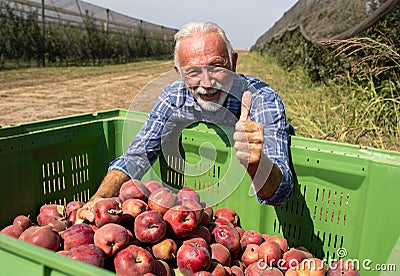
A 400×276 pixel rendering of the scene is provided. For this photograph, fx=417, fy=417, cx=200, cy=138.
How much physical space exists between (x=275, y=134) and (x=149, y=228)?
2.57ft

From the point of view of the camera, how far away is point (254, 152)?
1.69 m

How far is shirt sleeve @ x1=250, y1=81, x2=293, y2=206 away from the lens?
191 centimetres

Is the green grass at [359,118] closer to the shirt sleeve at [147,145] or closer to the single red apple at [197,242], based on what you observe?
the shirt sleeve at [147,145]

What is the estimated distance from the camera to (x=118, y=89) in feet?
44.2

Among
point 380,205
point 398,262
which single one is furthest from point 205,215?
point 398,262

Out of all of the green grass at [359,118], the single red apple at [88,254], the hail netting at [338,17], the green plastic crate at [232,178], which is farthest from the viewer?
the hail netting at [338,17]

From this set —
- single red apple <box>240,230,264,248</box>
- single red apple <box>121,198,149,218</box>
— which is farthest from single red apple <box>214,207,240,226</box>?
single red apple <box>121,198,149,218</box>

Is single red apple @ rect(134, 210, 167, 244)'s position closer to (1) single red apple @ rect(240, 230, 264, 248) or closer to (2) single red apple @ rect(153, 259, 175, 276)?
(2) single red apple @ rect(153, 259, 175, 276)

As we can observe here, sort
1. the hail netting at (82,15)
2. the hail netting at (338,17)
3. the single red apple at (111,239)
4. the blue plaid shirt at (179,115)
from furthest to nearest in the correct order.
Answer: the hail netting at (82,15) → the hail netting at (338,17) → the blue plaid shirt at (179,115) → the single red apple at (111,239)

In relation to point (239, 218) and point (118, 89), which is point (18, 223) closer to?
point (239, 218)

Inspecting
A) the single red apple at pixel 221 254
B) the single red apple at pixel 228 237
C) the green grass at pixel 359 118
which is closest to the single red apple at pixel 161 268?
the single red apple at pixel 221 254

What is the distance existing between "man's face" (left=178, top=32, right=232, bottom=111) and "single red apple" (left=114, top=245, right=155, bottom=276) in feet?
3.25

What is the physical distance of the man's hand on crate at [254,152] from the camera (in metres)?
1.68

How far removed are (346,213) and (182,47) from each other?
123 cm
